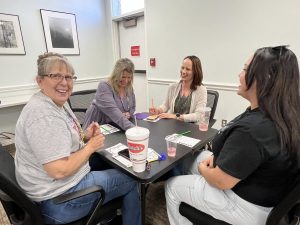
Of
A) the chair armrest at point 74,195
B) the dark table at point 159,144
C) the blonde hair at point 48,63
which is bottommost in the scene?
the chair armrest at point 74,195

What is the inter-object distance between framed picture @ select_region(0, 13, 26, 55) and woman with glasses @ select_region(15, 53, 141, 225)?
254 cm

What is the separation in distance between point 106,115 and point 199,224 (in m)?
1.11

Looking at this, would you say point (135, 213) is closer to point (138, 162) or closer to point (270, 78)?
point (138, 162)

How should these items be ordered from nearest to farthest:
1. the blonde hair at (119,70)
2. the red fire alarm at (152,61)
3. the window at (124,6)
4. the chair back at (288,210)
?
the chair back at (288,210)
the blonde hair at (119,70)
the red fire alarm at (152,61)
the window at (124,6)

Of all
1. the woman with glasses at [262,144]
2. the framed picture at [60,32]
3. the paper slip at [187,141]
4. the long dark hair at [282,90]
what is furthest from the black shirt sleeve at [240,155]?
the framed picture at [60,32]

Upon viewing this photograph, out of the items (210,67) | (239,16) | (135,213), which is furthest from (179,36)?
(135,213)

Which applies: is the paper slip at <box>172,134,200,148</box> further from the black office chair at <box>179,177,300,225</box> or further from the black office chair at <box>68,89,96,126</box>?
the black office chair at <box>68,89,96,126</box>

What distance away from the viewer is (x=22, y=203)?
0.85 m

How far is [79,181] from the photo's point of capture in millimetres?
1072

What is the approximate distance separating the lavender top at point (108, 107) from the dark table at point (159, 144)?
12cm

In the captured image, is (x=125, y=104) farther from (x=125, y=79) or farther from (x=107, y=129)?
(x=107, y=129)

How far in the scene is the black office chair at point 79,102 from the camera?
2.56 m

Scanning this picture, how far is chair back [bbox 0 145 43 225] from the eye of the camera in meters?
0.80

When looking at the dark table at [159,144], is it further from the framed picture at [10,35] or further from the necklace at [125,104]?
the framed picture at [10,35]
